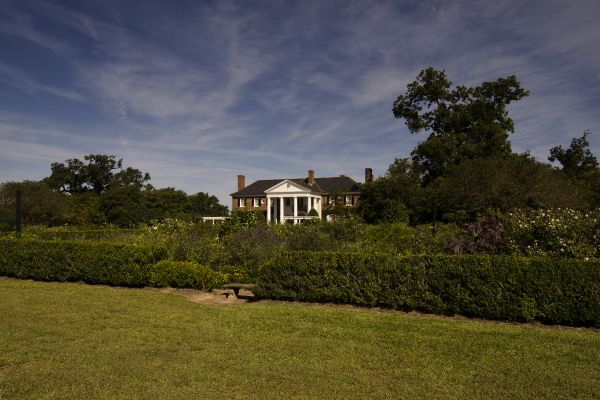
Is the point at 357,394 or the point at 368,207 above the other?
the point at 368,207

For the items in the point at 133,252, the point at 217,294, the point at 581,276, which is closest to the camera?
the point at 581,276

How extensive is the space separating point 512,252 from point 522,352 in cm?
337

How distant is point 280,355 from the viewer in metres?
5.09

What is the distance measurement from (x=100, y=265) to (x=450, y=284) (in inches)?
321

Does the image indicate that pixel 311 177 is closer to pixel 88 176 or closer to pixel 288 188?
pixel 288 188

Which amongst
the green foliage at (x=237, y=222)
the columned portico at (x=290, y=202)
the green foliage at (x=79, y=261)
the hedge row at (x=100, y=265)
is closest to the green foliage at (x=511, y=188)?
the green foliage at (x=237, y=222)

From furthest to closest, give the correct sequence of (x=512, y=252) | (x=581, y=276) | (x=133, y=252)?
1. (x=133, y=252)
2. (x=512, y=252)
3. (x=581, y=276)

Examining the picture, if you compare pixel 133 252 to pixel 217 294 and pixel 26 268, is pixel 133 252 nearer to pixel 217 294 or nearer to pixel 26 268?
pixel 217 294

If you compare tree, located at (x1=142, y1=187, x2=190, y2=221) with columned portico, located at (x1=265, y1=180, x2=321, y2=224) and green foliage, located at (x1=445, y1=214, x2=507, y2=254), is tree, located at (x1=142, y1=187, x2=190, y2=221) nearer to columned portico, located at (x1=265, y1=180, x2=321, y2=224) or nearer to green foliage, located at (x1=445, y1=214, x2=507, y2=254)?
columned portico, located at (x1=265, y1=180, x2=321, y2=224)

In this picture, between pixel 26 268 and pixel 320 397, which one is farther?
pixel 26 268

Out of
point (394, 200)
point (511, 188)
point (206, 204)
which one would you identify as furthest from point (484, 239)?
point (206, 204)

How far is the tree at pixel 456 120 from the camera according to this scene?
113ft

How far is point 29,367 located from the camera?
15.2 ft

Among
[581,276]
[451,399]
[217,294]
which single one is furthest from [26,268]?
[581,276]
